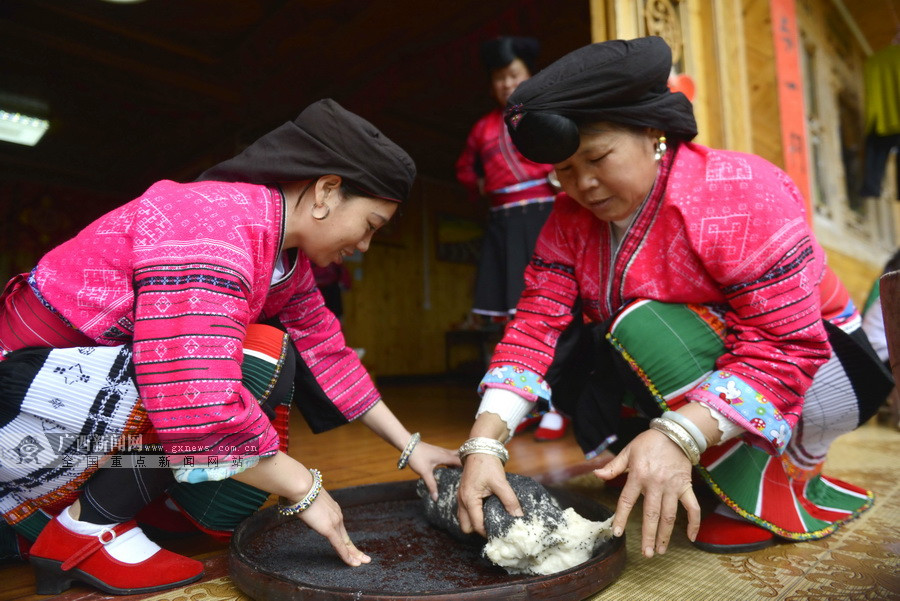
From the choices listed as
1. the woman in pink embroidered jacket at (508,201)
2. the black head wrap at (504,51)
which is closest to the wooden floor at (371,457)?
the woman in pink embroidered jacket at (508,201)

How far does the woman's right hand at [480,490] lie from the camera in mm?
1021

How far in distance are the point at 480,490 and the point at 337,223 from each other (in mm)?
555

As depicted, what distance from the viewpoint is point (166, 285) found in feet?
2.94

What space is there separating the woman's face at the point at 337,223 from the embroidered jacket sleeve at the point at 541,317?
37 cm

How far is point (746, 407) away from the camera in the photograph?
100 centimetres

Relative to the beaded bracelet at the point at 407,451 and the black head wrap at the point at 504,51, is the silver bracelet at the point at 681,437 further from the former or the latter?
the black head wrap at the point at 504,51

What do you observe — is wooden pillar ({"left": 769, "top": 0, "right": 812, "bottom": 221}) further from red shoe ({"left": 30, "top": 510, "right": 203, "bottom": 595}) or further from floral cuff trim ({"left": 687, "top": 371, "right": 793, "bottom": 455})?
red shoe ({"left": 30, "top": 510, "right": 203, "bottom": 595})

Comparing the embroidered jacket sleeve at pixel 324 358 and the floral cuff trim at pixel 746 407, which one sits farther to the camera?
the embroidered jacket sleeve at pixel 324 358

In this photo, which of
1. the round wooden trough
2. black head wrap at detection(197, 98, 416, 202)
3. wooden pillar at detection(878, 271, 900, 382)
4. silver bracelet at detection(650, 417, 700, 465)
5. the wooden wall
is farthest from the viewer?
the wooden wall

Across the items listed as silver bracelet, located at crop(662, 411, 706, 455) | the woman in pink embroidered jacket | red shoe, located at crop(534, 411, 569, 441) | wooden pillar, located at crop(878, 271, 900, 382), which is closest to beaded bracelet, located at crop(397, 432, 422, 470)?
silver bracelet, located at crop(662, 411, 706, 455)

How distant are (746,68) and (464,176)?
130 centimetres

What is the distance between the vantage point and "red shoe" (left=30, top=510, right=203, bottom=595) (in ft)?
3.33

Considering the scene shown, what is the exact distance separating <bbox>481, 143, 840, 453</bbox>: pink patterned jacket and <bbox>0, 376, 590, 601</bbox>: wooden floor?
673 millimetres

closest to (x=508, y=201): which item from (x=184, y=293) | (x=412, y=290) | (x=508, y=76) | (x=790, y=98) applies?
(x=508, y=76)
